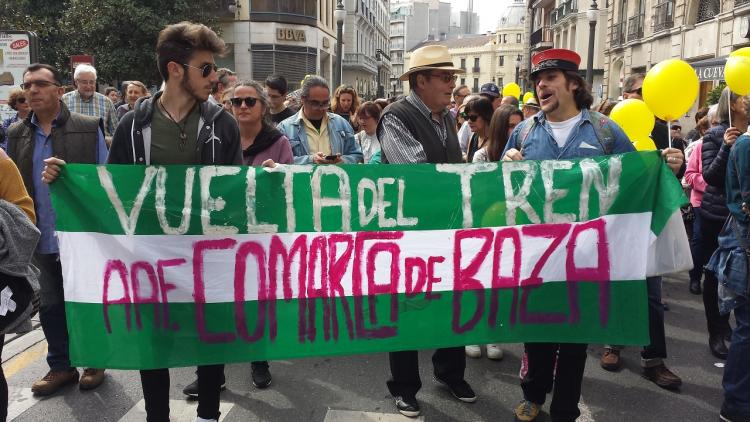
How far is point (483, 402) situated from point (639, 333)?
1037mm

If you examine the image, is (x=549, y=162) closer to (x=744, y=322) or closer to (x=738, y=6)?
(x=744, y=322)

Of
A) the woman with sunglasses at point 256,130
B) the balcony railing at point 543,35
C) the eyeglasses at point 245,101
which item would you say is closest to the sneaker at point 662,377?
the woman with sunglasses at point 256,130

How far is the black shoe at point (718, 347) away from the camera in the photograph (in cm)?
428

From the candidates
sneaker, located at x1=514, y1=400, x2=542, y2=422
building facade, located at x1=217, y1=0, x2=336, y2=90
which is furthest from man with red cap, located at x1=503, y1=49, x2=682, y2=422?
building facade, located at x1=217, y1=0, x2=336, y2=90

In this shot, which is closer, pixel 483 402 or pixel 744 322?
pixel 744 322

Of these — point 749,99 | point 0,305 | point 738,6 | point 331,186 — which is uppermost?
point 738,6

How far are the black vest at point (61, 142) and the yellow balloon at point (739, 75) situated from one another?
4.18 metres

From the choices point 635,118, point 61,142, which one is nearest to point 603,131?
point 635,118

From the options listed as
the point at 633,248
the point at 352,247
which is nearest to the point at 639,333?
the point at 633,248

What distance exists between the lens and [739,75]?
12.3 ft

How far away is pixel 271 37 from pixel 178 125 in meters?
34.7

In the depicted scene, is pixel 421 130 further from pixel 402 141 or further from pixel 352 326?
pixel 352 326

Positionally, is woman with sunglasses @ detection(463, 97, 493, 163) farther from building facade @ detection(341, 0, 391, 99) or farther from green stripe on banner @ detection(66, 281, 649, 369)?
building facade @ detection(341, 0, 391, 99)

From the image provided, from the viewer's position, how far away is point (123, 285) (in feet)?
9.17
